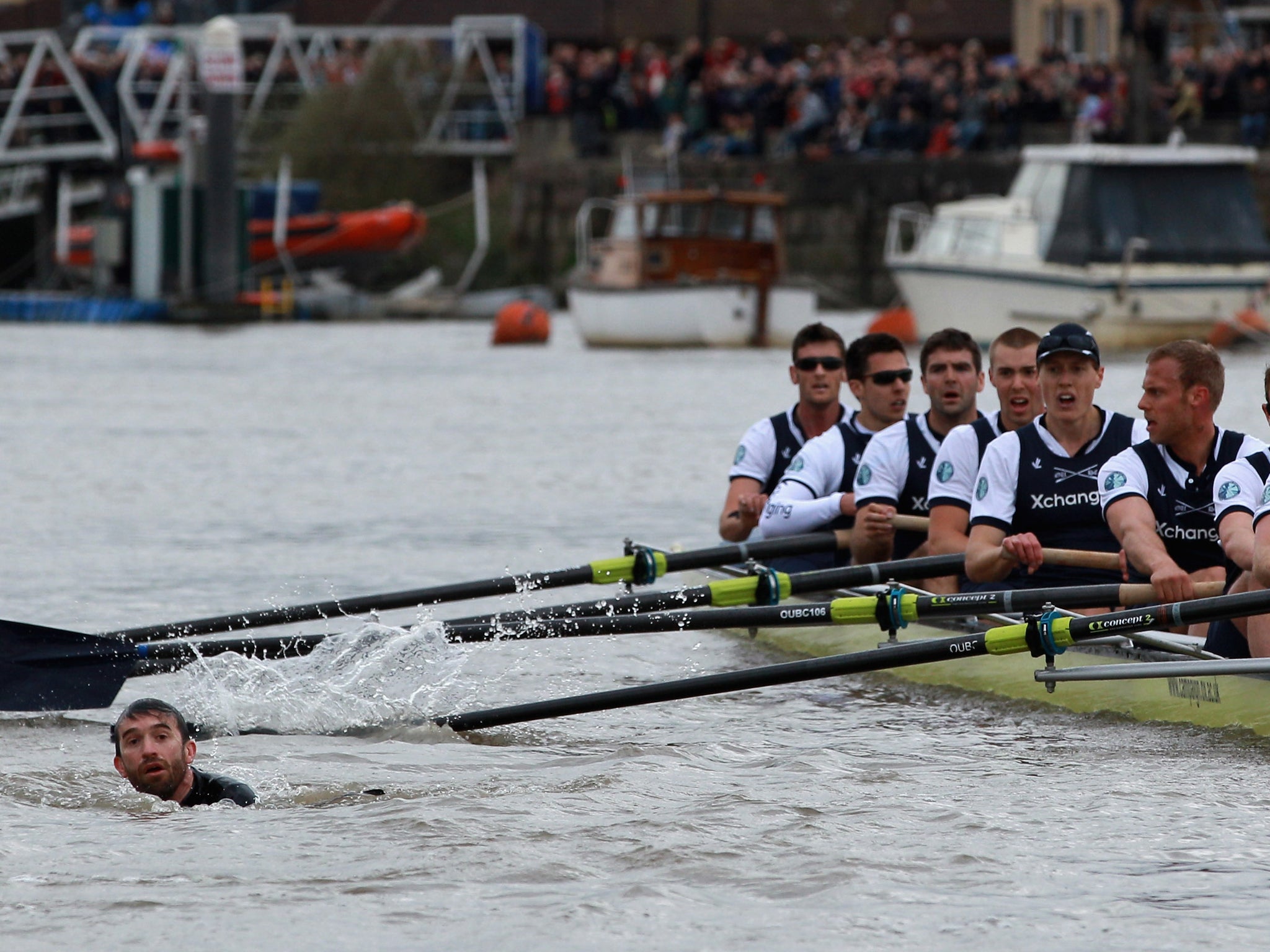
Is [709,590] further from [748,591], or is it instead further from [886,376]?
[886,376]

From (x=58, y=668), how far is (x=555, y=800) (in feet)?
6.95

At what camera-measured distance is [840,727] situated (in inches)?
301

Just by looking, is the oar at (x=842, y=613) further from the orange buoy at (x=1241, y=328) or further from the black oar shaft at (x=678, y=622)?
the orange buoy at (x=1241, y=328)

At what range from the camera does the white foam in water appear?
7582mm

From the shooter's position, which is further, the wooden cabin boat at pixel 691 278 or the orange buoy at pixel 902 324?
the wooden cabin boat at pixel 691 278

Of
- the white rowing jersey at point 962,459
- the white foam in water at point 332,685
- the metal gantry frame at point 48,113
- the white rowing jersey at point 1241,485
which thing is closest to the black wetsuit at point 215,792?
the white foam in water at point 332,685

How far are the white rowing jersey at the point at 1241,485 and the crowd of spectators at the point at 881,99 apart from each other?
21731mm

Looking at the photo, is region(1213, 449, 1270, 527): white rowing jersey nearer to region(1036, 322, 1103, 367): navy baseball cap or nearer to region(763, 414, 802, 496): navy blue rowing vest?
region(1036, 322, 1103, 367): navy baseball cap

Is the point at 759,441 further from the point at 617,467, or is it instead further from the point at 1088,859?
the point at 617,467

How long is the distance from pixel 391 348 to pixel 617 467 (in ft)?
41.6

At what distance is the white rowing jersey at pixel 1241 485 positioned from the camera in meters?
6.70

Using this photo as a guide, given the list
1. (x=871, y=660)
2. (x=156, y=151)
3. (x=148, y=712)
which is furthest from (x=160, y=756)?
(x=156, y=151)

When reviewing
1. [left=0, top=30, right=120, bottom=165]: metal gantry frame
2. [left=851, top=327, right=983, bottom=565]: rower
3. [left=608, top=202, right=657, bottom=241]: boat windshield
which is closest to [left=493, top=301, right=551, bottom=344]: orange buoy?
[left=608, top=202, right=657, bottom=241]: boat windshield

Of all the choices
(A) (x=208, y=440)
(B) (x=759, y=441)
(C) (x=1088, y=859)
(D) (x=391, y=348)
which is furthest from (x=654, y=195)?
(C) (x=1088, y=859)
